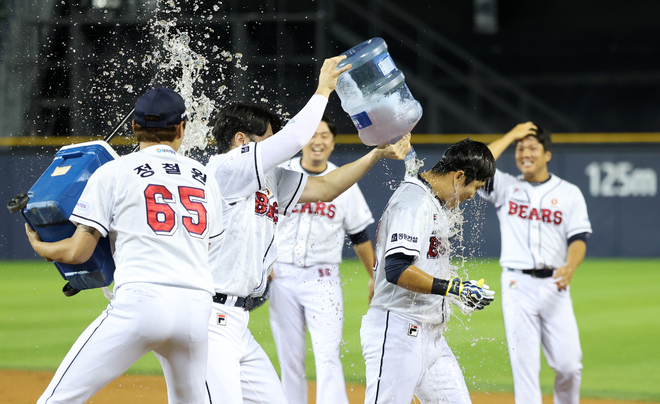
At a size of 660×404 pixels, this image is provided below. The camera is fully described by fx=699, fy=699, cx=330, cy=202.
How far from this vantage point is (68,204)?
290cm

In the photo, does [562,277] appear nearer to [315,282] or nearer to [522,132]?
[522,132]

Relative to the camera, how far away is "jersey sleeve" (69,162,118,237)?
108 inches

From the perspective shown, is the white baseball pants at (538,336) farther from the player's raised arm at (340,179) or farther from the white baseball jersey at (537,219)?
the player's raised arm at (340,179)

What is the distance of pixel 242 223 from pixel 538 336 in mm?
2875

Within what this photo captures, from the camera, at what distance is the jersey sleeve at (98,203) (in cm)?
275

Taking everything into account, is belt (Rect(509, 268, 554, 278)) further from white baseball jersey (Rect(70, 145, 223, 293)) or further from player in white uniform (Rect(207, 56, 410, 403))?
white baseball jersey (Rect(70, 145, 223, 293))

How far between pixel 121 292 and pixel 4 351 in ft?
19.6

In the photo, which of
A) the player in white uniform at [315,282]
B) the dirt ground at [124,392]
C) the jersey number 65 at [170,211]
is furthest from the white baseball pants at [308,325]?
the jersey number 65 at [170,211]

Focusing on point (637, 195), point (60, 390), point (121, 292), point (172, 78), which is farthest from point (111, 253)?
point (637, 195)

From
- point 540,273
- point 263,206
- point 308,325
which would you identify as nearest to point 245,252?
point 263,206

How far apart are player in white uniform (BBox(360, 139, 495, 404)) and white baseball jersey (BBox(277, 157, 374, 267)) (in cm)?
169

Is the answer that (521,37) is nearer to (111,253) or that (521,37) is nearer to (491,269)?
(491,269)

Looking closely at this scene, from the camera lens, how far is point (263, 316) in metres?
9.05

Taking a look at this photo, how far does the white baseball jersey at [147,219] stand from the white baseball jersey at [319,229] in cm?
242
